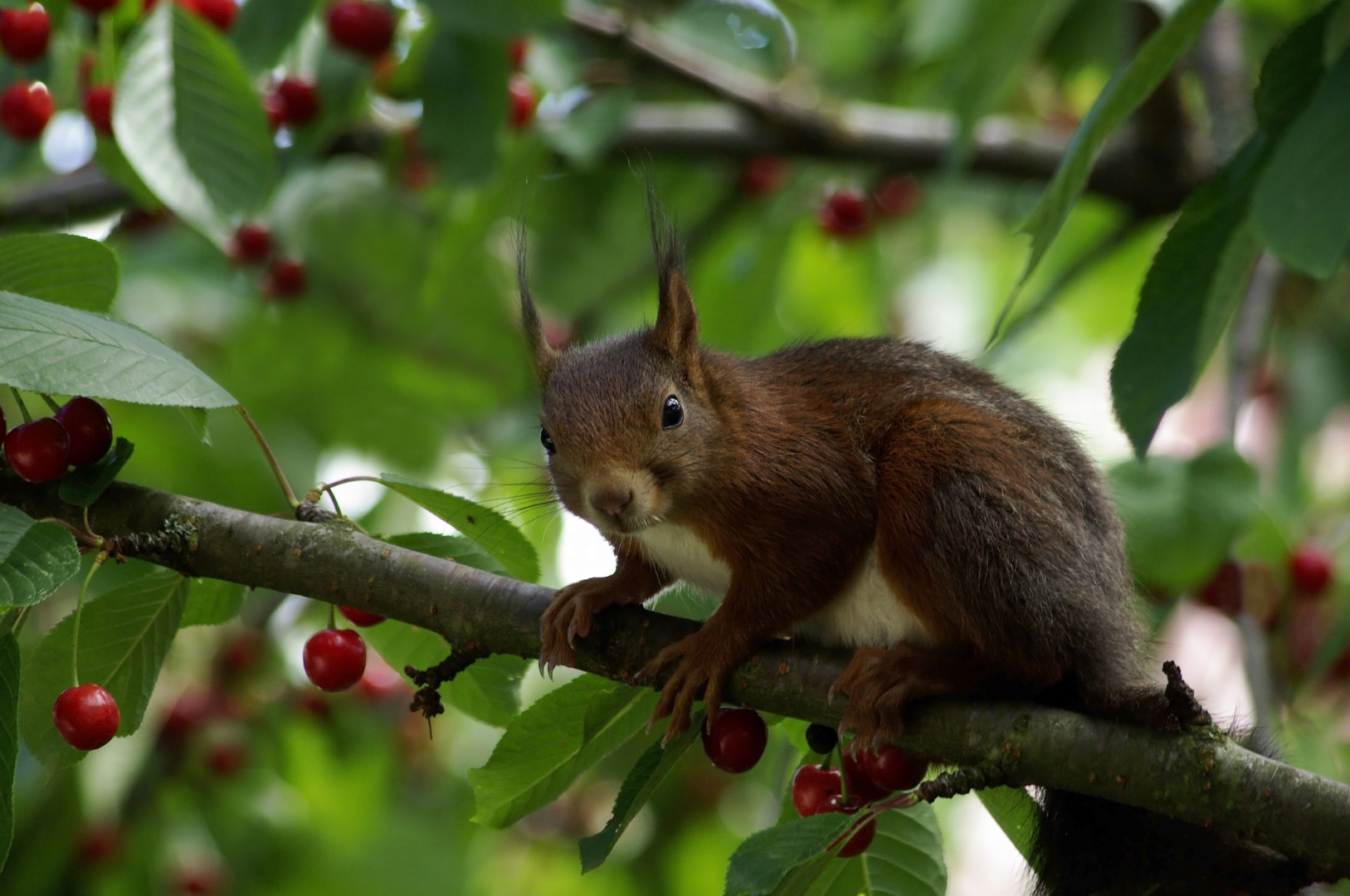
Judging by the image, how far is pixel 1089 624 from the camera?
7.32 feet

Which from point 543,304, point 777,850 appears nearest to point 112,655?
point 777,850

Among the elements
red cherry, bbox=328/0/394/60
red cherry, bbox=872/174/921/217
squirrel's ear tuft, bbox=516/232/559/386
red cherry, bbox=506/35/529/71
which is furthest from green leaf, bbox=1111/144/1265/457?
red cherry, bbox=872/174/921/217

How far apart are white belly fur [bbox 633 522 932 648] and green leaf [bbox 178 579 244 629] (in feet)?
2.48

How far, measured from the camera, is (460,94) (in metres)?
3.80

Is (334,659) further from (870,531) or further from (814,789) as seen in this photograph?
(870,531)

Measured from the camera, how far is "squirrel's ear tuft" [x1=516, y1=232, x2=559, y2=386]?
293cm

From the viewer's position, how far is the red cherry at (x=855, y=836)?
2.15 meters

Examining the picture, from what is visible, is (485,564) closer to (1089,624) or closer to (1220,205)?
(1089,624)

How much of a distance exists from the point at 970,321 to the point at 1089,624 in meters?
4.29

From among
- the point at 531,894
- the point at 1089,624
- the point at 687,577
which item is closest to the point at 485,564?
the point at 687,577

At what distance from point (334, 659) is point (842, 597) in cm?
92

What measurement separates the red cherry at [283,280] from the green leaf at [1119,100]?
350cm

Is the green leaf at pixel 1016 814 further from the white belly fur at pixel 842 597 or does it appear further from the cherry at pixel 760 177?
the cherry at pixel 760 177

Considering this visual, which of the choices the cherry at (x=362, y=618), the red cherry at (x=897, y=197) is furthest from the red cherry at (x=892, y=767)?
the red cherry at (x=897, y=197)
